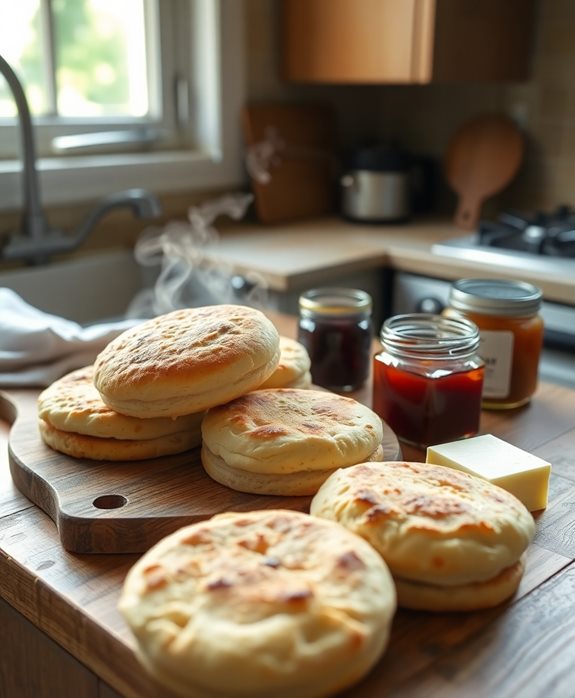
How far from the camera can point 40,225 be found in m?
1.82

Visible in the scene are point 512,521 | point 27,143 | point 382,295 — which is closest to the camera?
point 512,521

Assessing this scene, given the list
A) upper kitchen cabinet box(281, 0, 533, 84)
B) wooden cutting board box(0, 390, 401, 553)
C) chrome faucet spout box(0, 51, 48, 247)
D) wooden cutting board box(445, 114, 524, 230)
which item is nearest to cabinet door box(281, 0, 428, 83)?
upper kitchen cabinet box(281, 0, 533, 84)

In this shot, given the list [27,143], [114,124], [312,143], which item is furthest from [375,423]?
[312,143]

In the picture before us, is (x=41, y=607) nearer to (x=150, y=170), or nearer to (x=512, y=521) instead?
(x=512, y=521)

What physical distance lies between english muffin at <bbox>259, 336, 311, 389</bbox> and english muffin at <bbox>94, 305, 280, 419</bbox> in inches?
2.9

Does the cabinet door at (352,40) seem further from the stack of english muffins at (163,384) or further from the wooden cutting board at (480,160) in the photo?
the stack of english muffins at (163,384)

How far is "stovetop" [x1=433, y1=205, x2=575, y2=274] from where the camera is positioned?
1.77m

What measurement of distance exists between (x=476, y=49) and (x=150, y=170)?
3.05ft

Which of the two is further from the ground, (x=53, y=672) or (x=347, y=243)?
(x=347, y=243)

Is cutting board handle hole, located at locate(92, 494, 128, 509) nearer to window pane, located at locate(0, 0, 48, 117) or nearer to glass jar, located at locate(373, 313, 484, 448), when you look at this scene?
glass jar, located at locate(373, 313, 484, 448)

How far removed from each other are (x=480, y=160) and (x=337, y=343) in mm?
1357

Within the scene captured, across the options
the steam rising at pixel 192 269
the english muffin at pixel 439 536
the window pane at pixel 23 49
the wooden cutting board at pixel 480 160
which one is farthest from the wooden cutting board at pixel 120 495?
the wooden cutting board at pixel 480 160

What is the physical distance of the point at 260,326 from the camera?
0.92 m

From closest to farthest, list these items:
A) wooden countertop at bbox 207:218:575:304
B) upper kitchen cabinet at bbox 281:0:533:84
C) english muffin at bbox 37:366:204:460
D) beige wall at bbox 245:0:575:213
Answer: english muffin at bbox 37:366:204:460, wooden countertop at bbox 207:218:575:304, upper kitchen cabinet at bbox 281:0:533:84, beige wall at bbox 245:0:575:213
